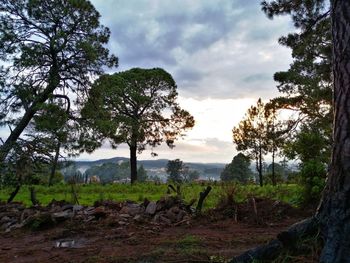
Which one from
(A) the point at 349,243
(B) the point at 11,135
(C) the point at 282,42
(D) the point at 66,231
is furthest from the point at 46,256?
(B) the point at 11,135

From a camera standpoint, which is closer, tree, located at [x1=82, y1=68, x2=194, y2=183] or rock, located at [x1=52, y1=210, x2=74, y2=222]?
rock, located at [x1=52, y1=210, x2=74, y2=222]

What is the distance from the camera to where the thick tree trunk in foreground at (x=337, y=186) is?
10.0ft

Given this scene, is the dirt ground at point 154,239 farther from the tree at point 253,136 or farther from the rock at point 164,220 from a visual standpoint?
the tree at point 253,136

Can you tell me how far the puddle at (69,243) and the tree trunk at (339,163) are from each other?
13.3 ft

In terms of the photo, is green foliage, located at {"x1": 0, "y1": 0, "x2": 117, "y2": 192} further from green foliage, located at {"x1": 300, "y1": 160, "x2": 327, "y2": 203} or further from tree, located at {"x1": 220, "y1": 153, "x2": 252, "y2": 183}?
tree, located at {"x1": 220, "y1": 153, "x2": 252, "y2": 183}

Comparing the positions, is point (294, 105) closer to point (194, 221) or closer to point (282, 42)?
point (282, 42)

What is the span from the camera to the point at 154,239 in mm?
6078

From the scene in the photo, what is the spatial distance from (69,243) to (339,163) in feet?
15.2

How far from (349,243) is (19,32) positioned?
15978mm

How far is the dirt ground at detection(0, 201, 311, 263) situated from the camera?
4.85 m

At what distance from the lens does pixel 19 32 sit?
15961 mm

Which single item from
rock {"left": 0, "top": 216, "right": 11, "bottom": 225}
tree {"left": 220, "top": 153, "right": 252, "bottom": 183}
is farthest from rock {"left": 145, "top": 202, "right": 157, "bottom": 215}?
tree {"left": 220, "top": 153, "right": 252, "bottom": 183}

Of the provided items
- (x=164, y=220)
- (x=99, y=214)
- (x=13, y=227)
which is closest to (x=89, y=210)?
(x=99, y=214)

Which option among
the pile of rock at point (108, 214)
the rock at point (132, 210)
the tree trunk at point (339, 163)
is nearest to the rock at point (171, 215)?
the pile of rock at point (108, 214)
